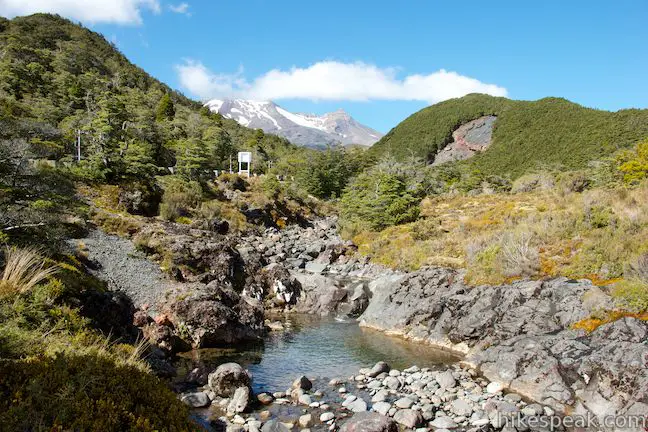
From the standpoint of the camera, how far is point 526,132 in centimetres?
9812

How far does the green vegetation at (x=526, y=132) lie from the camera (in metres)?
75.6

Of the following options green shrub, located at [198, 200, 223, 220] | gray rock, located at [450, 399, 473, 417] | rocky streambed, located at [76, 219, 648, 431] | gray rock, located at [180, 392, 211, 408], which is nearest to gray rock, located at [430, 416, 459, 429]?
rocky streambed, located at [76, 219, 648, 431]

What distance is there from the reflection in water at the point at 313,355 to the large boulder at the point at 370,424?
3.13 metres

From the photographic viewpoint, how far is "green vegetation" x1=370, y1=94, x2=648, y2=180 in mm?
75625

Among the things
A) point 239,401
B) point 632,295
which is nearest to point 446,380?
point 239,401

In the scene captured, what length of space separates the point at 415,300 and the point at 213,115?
88.3m

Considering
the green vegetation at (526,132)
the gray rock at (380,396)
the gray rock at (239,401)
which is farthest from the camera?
the green vegetation at (526,132)

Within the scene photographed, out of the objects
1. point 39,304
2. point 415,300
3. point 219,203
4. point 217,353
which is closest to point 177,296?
point 217,353

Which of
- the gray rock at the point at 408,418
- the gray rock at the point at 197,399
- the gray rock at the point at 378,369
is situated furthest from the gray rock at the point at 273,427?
the gray rock at the point at 378,369

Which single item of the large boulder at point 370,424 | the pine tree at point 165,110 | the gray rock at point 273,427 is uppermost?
the pine tree at point 165,110

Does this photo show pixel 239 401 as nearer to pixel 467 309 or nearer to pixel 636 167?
pixel 467 309

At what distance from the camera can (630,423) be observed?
29.1ft

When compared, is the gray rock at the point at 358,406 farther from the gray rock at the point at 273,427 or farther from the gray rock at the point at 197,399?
the gray rock at the point at 197,399

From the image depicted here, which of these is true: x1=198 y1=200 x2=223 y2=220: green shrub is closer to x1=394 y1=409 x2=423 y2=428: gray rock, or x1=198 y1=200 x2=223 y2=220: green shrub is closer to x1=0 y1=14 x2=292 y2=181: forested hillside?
x1=0 y1=14 x2=292 y2=181: forested hillside
